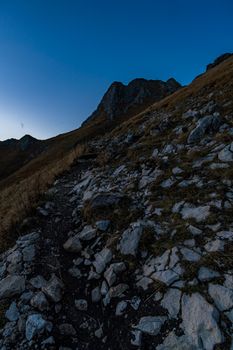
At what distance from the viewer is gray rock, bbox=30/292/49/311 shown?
505cm

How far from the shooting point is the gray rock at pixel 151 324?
4207mm

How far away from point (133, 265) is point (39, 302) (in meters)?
2.01

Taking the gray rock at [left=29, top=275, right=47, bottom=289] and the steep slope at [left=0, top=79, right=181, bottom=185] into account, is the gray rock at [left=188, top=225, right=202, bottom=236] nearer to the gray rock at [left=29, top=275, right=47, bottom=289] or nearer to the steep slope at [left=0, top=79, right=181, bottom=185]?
the gray rock at [left=29, top=275, right=47, bottom=289]

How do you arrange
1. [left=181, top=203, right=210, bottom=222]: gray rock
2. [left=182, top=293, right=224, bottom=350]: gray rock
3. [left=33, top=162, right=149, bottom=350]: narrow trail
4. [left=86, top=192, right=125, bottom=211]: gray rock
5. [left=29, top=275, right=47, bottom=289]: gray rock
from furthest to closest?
[left=86, top=192, right=125, bottom=211]: gray rock, [left=181, top=203, right=210, bottom=222]: gray rock, [left=29, top=275, right=47, bottom=289]: gray rock, [left=33, top=162, right=149, bottom=350]: narrow trail, [left=182, top=293, right=224, bottom=350]: gray rock

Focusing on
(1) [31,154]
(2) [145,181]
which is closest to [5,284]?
(2) [145,181]

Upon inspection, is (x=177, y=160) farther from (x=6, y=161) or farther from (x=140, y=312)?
(x=6, y=161)

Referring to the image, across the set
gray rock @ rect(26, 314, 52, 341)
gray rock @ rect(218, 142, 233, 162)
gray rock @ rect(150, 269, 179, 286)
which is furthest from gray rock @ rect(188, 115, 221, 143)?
gray rock @ rect(26, 314, 52, 341)

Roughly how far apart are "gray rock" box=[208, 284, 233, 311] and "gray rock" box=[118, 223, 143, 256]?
195 cm

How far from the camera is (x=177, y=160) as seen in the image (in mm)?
9695

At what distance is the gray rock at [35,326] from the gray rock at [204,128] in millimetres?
8786

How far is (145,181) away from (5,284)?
520 cm

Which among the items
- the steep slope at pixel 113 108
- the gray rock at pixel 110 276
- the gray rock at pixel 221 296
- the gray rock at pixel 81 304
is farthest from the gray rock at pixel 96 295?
the steep slope at pixel 113 108

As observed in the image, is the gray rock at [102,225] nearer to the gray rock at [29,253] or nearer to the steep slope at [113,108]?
the gray rock at [29,253]

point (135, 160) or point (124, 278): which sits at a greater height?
point (135, 160)
